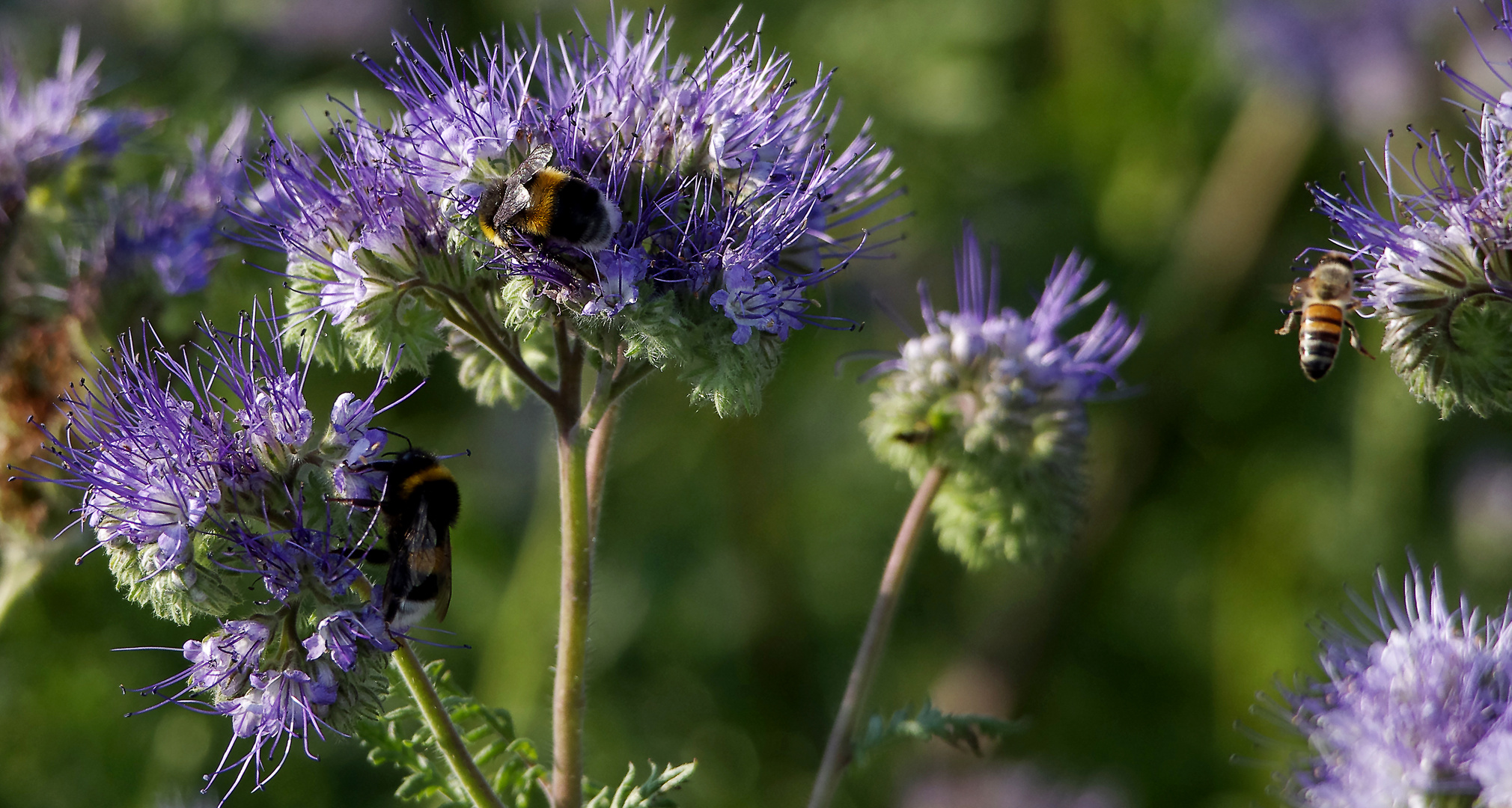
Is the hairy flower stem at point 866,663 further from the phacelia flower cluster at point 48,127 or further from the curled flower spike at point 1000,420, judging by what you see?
the phacelia flower cluster at point 48,127

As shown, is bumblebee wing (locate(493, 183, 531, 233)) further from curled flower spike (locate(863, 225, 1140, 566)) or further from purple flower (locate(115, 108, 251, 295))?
purple flower (locate(115, 108, 251, 295))

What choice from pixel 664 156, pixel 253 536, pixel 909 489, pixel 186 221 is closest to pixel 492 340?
pixel 664 156

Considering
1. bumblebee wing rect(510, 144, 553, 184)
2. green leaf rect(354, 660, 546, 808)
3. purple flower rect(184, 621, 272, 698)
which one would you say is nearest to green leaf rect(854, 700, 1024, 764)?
green leaf rect(354, 660, 546, 808)

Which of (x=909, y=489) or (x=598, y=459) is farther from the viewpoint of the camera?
(x=909, y=489)

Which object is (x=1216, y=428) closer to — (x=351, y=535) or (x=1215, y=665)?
(x=1215, y=665)

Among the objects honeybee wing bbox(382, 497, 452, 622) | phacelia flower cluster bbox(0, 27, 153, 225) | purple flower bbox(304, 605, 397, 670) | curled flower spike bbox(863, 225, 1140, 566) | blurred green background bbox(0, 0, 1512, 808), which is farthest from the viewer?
blurred green background bbox(0, 0, 1512, 808)

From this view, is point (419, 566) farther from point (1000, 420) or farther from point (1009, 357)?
point (1009, 357)

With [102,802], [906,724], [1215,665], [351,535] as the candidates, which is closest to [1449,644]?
[906,724]
